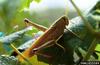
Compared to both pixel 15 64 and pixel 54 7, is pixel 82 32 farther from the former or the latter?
pixel 54 7

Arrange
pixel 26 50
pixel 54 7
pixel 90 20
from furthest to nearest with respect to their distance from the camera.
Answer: pixel 54 7 → pixel 26 50 → pixel 90 20

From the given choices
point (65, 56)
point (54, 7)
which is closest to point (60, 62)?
point (65, 56)

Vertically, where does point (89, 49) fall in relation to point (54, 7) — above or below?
below

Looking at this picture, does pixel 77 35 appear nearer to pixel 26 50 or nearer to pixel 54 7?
pixel 26 50

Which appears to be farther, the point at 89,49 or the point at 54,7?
the point at 54,7

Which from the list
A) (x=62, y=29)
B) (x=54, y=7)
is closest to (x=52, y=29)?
(x=62, y=29)

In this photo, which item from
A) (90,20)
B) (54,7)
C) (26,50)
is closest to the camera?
(90,20)
